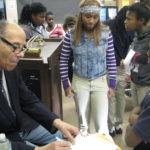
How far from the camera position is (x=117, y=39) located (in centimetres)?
269

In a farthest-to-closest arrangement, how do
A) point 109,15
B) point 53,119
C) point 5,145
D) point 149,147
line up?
point 109,15, point 53,119, point 149,147, point 5,145

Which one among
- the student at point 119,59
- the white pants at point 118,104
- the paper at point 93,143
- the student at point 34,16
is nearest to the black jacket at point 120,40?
the student at point 119,59

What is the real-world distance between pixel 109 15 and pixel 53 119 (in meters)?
4.81

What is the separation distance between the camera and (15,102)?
1.57m

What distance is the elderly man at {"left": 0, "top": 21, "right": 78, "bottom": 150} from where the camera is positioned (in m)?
1.37

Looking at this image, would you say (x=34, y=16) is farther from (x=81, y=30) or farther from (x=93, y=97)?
(x=93, y=97)

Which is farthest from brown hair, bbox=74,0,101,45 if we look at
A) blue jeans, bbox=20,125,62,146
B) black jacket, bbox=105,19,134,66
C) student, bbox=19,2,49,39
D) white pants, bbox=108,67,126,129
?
student, bbox=19,2,49,39

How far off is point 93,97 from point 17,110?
2.91 ft

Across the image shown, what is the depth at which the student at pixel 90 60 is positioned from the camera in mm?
2227

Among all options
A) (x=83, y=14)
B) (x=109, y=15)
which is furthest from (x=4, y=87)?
(x=109, y=15)

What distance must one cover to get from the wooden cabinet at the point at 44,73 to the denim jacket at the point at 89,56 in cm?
34

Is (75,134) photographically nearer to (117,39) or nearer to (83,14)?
(83,14)

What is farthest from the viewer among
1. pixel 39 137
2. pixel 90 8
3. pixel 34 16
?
pixel 34 16

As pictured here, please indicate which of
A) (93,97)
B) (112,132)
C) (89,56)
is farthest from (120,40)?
(112,132)
